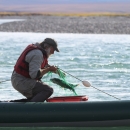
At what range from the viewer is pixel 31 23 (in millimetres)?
44312

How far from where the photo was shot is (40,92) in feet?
29.0

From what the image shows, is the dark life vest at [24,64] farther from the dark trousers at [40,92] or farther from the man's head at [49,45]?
the dark trousers at [40,92]

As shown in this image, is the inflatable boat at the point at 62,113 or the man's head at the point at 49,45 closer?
the inflatable boat at the point at 62,113

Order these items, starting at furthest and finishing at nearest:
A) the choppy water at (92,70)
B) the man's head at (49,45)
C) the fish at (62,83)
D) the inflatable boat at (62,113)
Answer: the choppy water at (92,70)
the fish at (62,83)
the man's head at (49,45)
the inflatable boat at (62,113)

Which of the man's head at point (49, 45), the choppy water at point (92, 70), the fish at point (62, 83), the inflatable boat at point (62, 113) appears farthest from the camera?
the choppy water at point (92, 70)

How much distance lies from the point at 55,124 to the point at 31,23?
118 feet

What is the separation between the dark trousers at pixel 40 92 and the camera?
8.81 m

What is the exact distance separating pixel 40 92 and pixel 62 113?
47 cm

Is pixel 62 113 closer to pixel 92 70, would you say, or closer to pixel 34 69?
pixel 34 69

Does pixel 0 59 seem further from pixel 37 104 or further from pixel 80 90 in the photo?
pixel 37 104

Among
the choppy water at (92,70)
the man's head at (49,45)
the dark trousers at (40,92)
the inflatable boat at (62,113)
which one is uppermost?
the man's head at (49,45)

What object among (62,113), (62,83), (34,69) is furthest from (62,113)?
(62,83)

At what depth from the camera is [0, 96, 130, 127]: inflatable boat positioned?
8.58 m

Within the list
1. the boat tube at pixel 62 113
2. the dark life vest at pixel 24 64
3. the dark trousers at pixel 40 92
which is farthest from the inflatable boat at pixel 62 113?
the dark life vest at pixel 24 64
